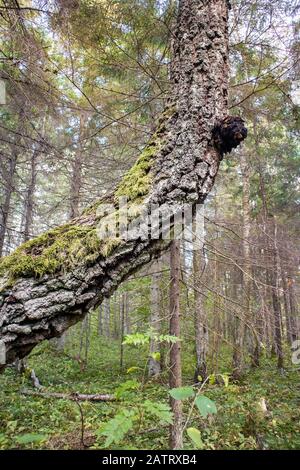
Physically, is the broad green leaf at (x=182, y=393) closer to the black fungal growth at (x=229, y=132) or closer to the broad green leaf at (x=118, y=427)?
the broad green leaf at (x=118, y=427)

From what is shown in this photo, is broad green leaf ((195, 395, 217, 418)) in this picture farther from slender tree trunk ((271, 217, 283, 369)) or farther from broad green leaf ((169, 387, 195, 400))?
slender tree trunk ((271, 217, 283, 369))

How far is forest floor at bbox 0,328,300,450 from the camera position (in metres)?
3.18

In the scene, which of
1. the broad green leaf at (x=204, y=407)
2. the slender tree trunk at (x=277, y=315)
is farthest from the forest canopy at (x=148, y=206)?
the slender tree trunk at (x=277, y=315)

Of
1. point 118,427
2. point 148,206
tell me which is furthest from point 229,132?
point 118,427

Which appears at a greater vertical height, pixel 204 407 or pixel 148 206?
pixel 148 206

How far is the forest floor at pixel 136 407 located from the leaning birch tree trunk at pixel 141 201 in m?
0.66

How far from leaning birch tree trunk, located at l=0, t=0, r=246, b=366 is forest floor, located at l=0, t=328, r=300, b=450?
0.66 m

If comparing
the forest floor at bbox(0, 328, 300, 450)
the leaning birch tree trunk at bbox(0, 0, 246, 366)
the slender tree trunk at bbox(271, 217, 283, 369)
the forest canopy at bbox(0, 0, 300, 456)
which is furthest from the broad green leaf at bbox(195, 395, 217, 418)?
the slender tree trunk at bbox(271, 217, 283, 369)

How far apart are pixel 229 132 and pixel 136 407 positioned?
8.58 feet

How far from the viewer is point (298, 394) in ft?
25.1

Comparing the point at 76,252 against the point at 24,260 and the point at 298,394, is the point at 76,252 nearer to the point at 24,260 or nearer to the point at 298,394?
the point at 24,260

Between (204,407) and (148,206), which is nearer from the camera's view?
(204,407)

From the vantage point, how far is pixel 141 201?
6.42 feet

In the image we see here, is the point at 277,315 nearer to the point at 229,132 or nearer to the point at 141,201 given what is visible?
the point at 229,132
